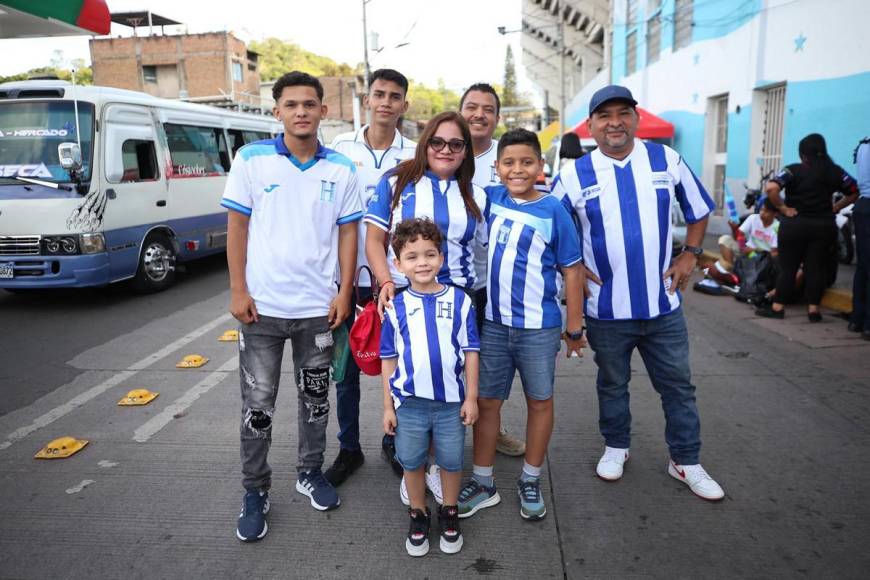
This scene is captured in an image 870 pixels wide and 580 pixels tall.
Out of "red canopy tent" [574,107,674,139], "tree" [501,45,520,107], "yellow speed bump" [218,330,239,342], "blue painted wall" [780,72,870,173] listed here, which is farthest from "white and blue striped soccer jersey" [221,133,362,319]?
"tree" [501,45,520,107]

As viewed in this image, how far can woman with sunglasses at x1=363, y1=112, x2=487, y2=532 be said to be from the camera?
2846 millimetres

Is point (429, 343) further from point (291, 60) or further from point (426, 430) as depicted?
point (291, 60)

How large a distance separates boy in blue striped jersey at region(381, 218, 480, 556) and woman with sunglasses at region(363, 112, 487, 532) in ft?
0.43

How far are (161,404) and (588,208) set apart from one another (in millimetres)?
3288

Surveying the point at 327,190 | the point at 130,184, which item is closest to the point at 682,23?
the point at 130,184

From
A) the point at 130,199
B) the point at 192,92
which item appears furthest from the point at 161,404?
the point at 192,92

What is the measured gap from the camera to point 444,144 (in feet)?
9.31

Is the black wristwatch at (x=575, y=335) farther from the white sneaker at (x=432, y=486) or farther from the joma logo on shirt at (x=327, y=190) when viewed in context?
the joma logo on shirt at (x=327, y=190)

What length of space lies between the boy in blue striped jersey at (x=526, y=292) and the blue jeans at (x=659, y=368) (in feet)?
1.04

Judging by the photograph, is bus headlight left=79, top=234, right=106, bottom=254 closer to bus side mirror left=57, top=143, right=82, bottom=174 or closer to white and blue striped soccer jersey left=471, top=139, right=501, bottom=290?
bus side mirror left=57, top=143, right=82, bottom=174

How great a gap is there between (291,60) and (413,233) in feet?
280

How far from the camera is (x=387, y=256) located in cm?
299

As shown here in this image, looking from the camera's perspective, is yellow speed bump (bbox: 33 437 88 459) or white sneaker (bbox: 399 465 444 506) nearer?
white sneaker (bbox: 399 465 444 506)

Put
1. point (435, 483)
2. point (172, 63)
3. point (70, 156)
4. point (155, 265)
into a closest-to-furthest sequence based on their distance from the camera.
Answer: point (435, 483) < point (70, 156) < point (155, 265) < point (172, 63)
